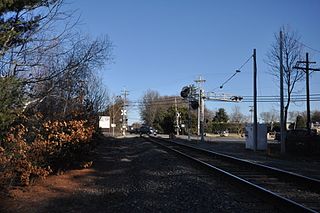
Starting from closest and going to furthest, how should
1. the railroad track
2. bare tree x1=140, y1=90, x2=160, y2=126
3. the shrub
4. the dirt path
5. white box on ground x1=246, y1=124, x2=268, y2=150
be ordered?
1. the railroad track
2. the dirt path
3. the shrub
4. white box on ground x1=246, y1=124, x2=268, y2=150
5. bare tree x1=140, y1=90, x2=160, y2=126

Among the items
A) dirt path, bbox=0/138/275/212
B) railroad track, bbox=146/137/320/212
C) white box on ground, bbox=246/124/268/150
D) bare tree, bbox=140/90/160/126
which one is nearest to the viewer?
railroad track, bbox=146/137/320/212

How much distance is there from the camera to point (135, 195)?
1251 cm

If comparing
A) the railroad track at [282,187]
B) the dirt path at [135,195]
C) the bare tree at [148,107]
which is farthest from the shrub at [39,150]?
the bare tree at [148,107]

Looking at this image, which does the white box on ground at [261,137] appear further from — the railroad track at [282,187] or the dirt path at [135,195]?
the dirt path at [135,195]

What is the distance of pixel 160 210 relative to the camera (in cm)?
1022

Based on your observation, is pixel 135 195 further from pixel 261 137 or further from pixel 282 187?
pixel 261 137

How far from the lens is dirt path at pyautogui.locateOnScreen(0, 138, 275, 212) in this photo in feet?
35.3

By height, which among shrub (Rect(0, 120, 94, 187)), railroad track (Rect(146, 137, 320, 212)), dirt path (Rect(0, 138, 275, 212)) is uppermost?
shrub (Rect(0, 120, 94, 187))

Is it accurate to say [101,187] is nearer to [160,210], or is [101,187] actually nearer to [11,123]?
[11,123]

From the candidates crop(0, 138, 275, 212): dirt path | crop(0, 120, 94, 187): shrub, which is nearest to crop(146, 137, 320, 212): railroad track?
crop(0, 138, 275, 212): dirt path

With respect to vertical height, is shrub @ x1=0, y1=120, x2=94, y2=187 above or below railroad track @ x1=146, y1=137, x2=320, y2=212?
above

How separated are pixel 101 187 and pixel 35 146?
280 centimetres

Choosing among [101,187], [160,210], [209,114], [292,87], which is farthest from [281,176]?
[209,114]

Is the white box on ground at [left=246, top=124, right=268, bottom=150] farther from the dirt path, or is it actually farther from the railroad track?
the dirt path
